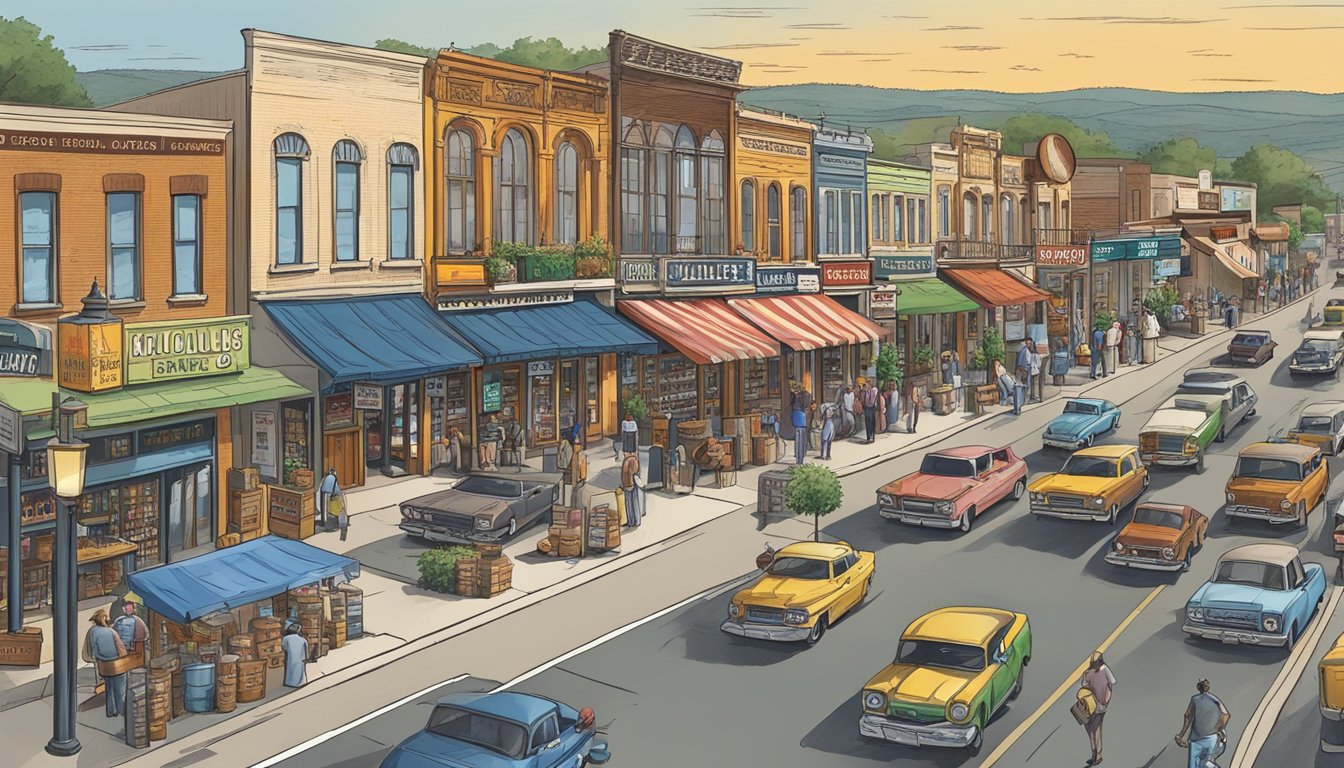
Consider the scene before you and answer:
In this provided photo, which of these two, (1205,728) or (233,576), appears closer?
(1205,728)

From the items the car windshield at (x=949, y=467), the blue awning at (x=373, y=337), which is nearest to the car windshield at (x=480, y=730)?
the blue awning at (x=373, y=337)

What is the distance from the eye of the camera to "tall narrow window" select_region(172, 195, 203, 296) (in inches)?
1107

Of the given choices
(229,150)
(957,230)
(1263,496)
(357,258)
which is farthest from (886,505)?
(957,230)

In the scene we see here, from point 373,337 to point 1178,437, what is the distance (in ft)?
69.1

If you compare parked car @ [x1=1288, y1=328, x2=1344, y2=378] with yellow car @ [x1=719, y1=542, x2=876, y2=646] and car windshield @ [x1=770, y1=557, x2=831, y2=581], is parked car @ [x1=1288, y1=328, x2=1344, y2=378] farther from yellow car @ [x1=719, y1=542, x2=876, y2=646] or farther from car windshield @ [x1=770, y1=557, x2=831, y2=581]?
car windshield @ [x1=770, y1=557, x2=831, y2=581]

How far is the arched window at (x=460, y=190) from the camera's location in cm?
3481

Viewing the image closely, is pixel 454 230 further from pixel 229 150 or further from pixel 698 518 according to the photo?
pixel 698 518

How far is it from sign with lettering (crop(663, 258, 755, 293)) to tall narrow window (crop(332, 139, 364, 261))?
1097 cm

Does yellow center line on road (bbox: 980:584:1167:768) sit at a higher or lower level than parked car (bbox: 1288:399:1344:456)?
lower

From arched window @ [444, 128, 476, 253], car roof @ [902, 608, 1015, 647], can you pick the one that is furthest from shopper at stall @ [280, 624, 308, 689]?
arched window @ [444, 128, 476, 253]

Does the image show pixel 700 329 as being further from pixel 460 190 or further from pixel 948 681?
pixel 948 681

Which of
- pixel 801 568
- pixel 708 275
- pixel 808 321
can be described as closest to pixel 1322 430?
pixel 808 321

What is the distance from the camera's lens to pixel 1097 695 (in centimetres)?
1780

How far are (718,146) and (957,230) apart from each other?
18208 millimetres
